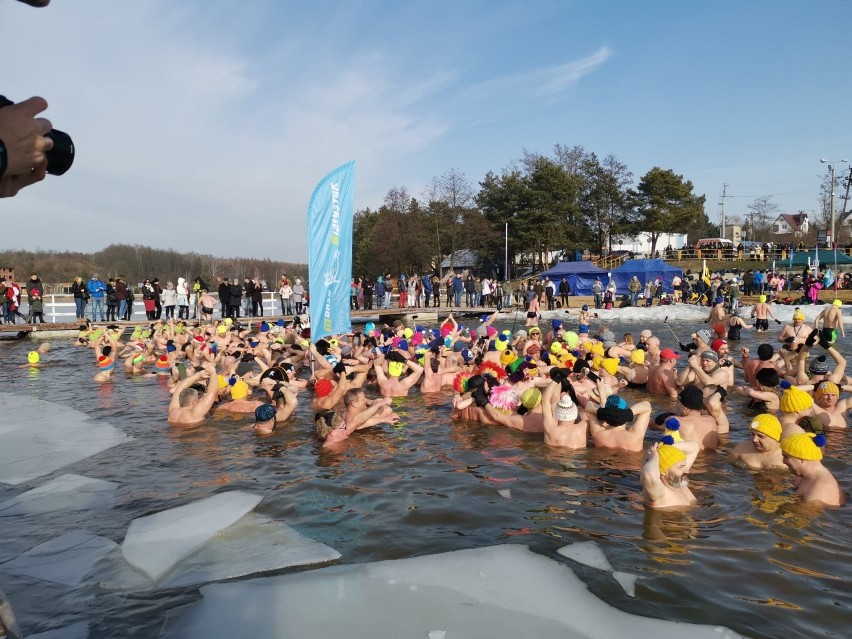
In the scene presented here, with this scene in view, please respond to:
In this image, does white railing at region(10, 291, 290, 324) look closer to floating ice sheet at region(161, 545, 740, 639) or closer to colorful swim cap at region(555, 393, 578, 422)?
colorful swim cap at region(555, 393, 578, 422)

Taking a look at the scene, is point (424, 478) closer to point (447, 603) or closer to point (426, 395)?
point (447, 603)

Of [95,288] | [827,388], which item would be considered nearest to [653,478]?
[827,388]

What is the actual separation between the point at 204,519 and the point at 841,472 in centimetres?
611

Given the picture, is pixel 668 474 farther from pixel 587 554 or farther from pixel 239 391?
pixel 239 391

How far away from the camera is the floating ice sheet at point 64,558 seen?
4262 millimetres

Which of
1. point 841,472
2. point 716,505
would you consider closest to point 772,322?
point 841,472

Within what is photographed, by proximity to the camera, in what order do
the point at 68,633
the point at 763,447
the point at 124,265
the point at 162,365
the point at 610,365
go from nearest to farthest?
the point at 68,633 → the point at 763,447 → the point at 610,365 → the point at 162,365 → the point at 124,265

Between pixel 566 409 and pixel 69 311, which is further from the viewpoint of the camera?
pixel 69 311

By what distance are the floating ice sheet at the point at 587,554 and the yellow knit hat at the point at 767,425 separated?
1927 mm

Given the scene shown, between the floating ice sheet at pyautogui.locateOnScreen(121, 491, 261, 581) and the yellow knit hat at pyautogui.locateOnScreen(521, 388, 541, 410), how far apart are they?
339 centimetres

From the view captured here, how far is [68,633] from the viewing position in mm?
3559

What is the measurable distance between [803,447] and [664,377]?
5114mm

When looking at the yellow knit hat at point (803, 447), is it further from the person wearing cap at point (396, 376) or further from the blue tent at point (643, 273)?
the blue tent at point (643, 273)

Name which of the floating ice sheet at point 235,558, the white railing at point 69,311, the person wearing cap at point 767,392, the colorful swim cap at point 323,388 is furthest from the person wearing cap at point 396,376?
the white railing at point 69,311
